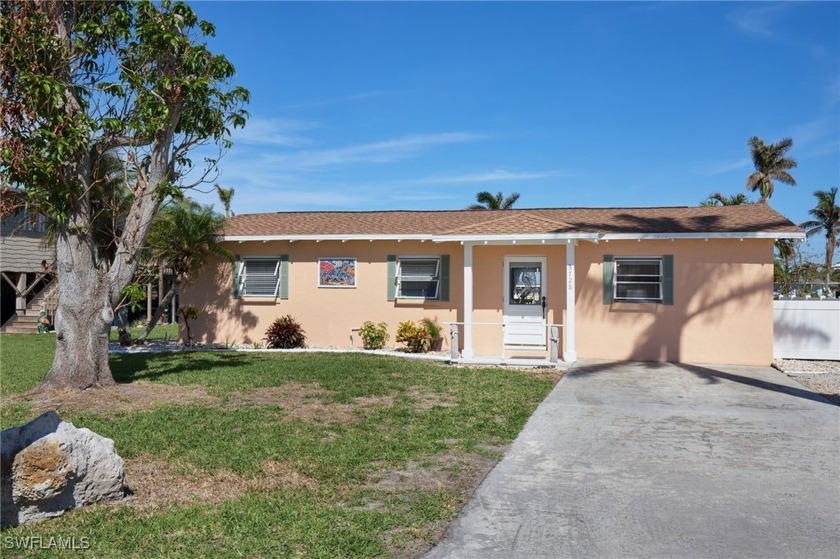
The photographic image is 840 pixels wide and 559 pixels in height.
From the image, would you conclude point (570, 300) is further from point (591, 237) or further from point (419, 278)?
point (419, 278)

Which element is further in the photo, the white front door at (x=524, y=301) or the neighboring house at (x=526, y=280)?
the white front door at (x=524, y=301)

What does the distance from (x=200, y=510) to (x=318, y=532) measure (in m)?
1.09

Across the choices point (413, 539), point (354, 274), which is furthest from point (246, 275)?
point (413, 539)

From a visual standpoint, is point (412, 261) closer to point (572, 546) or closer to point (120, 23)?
point (120, 23)

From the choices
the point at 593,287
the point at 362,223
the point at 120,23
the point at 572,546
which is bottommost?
the point at 572,546

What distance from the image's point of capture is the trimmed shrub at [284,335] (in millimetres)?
17516

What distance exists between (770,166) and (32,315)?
1589 inches

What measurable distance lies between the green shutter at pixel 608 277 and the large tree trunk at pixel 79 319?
10.3 m

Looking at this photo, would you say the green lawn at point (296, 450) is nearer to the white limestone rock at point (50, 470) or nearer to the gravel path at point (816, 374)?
the white limestone rock at point (50, 470)

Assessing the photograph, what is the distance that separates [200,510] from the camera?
210 inches

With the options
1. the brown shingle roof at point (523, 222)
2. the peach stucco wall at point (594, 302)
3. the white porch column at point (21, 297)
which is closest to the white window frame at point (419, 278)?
the peach stucco wall at point (594, 302)

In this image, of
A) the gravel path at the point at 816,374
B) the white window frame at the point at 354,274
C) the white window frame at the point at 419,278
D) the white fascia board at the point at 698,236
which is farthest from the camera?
the white window frame at the point at 354,274

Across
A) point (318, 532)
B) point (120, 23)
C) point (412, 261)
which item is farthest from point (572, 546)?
point (412, 261)

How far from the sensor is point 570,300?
14625 mm
